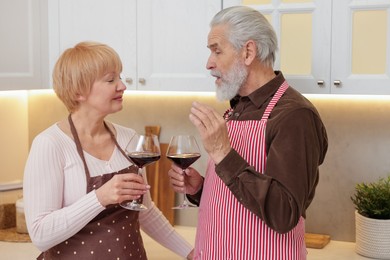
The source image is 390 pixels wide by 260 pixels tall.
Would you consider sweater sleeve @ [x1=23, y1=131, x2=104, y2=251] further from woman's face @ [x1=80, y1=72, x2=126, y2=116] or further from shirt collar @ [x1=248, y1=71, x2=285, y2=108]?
shirt collar @ [x1=248, y1=71, x2=285, y2=108]

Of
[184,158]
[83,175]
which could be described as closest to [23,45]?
[83,175]

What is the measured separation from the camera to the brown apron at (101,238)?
1.90 meters

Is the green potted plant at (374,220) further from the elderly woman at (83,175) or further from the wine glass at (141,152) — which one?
the wine glass at (141,152)

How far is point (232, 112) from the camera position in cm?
196

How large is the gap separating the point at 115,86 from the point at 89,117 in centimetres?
13

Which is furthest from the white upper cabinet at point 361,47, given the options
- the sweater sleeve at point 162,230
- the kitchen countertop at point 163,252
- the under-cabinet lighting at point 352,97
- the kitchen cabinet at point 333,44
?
the sweater sleeve at point 162,230

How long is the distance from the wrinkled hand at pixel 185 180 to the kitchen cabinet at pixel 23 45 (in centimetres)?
118

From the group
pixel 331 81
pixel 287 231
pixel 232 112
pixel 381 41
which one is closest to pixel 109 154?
pixel 232 112

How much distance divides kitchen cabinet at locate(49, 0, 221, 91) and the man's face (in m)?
0.69

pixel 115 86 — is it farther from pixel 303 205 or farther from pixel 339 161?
pixel 339 161

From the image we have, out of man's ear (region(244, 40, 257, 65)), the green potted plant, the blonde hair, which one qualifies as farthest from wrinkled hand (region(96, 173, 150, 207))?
the green potted plant

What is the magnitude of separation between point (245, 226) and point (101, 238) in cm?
44

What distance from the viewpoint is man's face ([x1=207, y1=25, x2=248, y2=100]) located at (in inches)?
73.1

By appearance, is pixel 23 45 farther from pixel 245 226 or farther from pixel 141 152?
pixel 245 226
